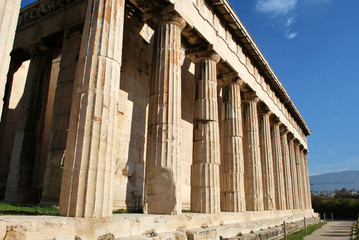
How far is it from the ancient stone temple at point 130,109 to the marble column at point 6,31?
2 centimetres

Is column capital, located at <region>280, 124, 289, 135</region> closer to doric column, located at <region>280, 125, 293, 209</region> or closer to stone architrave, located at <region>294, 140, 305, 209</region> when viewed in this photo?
doric column, located at <region>280, 125, 293, 209</region>

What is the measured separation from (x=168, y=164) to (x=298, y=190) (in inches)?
997

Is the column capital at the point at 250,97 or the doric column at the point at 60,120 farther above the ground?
the column capital at the point at 250,97

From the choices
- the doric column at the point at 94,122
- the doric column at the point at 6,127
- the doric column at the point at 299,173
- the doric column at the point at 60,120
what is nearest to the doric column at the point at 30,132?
the doric column at the point at 60,120

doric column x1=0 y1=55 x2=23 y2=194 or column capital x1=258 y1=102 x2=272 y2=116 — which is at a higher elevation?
column capital x1=258 y1=102 x2=272 y2=116

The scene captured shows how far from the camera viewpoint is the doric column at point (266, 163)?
2159 centimetres

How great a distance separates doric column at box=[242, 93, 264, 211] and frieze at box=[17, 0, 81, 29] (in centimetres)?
1250

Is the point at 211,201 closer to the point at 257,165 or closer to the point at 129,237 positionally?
the point at 129,237

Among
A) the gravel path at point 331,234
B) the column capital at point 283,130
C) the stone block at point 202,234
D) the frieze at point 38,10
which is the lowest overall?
the gravel path at point 331,234

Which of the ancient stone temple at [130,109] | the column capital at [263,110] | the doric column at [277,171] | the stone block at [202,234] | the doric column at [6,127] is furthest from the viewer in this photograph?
the doric column at [277,171]

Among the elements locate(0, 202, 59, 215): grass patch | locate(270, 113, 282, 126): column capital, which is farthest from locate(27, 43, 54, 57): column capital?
locate(270, 113, 282, 126): column capital

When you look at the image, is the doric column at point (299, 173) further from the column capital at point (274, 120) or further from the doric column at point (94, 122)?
the doric column at point (94, 122)

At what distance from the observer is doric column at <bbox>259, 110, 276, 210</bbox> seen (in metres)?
21.6

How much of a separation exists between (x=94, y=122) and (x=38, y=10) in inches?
424
